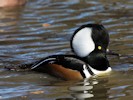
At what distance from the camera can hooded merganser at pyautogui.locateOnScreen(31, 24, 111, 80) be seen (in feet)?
27.0

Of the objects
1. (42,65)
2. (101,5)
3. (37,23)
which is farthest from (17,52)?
(101,5)

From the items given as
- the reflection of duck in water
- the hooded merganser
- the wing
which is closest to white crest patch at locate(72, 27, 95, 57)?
the hooded merganser

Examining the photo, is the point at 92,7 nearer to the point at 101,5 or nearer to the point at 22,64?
the point at 101,5

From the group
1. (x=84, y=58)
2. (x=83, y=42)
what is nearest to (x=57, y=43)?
(x=84, y=58)

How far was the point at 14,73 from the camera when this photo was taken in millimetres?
8727

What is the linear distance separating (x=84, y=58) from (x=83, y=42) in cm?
29

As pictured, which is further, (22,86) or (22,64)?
(22,64)

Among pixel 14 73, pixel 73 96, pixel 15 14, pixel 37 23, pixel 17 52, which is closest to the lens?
pixel 73 96

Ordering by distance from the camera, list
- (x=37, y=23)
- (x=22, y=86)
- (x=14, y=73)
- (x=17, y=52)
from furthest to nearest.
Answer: (x=37, y=23)
(x=17, y=52)
(x=14, y=73)
(x=22, y=86)

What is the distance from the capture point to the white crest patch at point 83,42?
820 cm

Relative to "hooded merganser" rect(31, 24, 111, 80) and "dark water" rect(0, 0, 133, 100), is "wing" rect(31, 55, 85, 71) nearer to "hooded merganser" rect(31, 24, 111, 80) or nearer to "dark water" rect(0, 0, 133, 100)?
"hooded merganser" rect(31, 24, 111, 80)

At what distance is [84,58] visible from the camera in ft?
27.5

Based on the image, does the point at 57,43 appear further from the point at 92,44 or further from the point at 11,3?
the point at 11,3

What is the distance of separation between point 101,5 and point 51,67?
19.1ft
